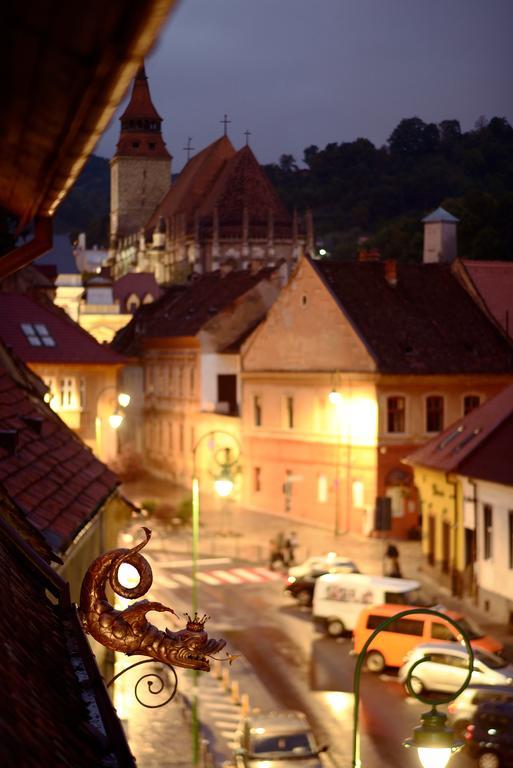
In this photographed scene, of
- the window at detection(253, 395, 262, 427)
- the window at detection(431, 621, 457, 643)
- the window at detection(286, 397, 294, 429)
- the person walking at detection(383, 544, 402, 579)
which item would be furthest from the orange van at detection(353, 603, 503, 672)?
the window at detection(253, 395, 262, 427)

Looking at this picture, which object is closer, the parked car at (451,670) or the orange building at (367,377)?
the parked car at (451,670)

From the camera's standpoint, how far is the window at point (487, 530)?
137 ft

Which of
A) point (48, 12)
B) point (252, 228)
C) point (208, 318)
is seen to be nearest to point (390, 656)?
point (48, 12)

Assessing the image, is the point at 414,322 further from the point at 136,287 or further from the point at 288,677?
the point at 136,287

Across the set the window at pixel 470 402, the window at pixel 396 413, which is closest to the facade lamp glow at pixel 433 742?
the window at pixel 396 413

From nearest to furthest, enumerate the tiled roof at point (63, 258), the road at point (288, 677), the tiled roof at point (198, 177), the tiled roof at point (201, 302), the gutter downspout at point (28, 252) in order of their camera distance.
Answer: the gutter downspout at point (28, 252)
the road at point (288, 677)
the tiled roof at point (201, 302)
the tiled roof at point (63, 258)
the tiled roof at point (198, 177)

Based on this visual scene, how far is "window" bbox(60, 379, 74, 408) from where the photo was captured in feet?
203

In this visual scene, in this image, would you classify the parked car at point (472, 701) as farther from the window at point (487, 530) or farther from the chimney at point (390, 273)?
the chimney at point (390, 273)

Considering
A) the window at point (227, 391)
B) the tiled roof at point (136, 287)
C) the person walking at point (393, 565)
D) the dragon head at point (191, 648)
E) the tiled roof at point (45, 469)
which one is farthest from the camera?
the tiled roof at point (136, 287)

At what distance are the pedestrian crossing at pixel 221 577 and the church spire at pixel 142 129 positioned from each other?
134820 mm

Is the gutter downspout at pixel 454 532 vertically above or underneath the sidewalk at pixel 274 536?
above

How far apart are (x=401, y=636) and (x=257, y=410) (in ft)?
125

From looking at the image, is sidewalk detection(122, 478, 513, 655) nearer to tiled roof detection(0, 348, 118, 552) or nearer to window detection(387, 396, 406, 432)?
window detection(387, 396, 406, 432)

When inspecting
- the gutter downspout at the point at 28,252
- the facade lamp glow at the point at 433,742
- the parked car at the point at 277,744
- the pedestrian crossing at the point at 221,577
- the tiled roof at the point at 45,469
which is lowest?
the pedestrian crossing at the point at 221,577
